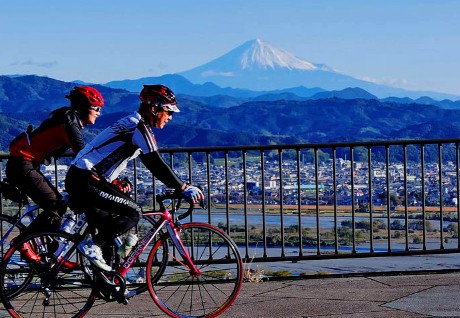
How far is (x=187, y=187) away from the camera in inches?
258

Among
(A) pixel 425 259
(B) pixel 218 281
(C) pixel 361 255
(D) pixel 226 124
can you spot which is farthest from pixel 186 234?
(D) pixel 226 124

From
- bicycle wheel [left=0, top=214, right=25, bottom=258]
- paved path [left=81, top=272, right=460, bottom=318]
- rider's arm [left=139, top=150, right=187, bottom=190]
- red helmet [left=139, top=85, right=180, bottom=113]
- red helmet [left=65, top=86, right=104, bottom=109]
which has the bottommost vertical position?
paved path [left=81, top=272, right=460, bottom=318]

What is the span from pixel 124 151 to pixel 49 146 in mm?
1217

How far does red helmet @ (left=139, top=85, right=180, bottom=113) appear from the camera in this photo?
660 centimetres

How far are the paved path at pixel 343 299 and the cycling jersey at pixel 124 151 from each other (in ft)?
4.64

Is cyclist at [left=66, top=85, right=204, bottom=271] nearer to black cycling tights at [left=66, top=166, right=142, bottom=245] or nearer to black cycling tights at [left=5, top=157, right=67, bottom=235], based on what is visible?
black cycling tights at [left=66, top=166, right=142, bottom=245]

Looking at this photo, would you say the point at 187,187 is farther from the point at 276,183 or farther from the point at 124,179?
the point at 276,183

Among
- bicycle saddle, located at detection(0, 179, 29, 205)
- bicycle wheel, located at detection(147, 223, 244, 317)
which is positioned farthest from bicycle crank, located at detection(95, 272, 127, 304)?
bicycle saddle, located at detection(0, 179, 29, 205)

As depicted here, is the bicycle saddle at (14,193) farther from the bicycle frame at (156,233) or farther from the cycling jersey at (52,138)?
the bicycle frame at (156,233)

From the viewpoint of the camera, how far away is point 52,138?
7469 mm

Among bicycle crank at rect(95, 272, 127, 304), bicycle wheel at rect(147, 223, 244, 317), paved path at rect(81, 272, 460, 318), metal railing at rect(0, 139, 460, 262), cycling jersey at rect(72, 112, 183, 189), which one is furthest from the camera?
metal railing at rect(0, 139, 460, 262)

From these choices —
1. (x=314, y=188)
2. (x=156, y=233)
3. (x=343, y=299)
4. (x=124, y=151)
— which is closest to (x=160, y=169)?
(x=124, y=151)

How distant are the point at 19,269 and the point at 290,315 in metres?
2.03

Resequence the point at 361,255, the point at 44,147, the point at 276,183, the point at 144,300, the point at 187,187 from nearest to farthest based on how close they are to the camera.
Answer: the point at 187,187 < the point at 44,147 < the point at 144,300 < the point at 361,255 < the point at 276,183
